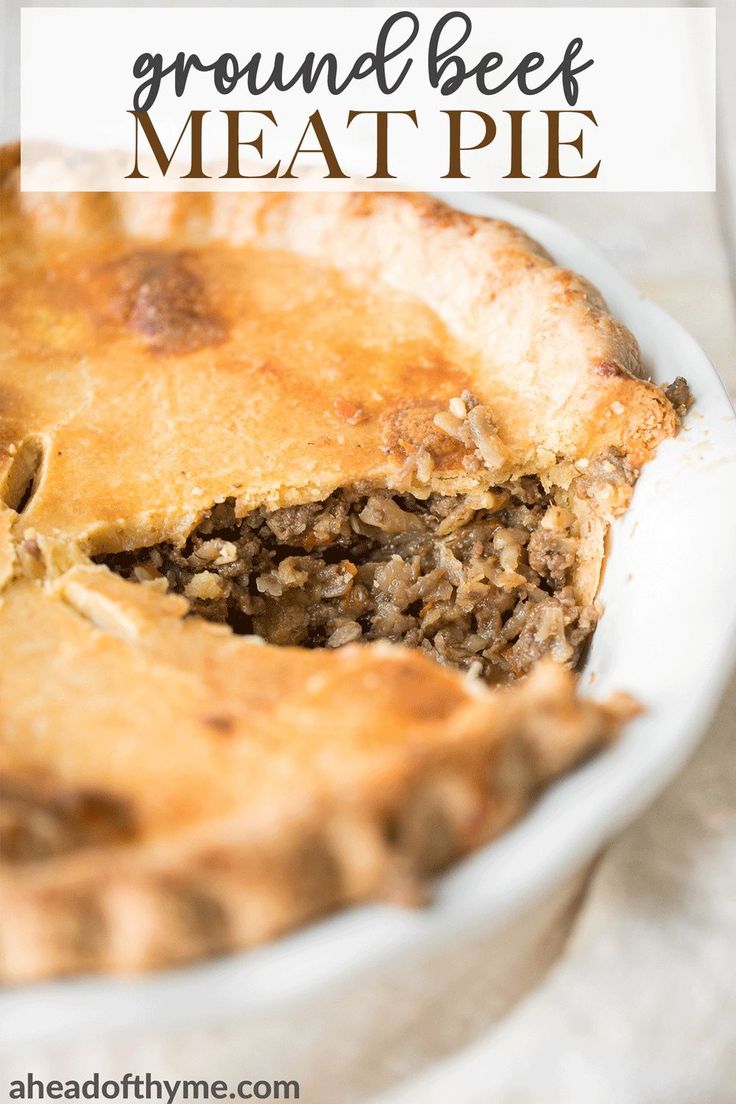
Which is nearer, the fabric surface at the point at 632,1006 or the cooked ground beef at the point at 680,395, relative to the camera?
the fabric surface at the point at 632,1006

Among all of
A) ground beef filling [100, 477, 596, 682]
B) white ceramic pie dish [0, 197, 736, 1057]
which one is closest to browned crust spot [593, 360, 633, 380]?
white ceramic pie dish [0, 197, 736, 1057]

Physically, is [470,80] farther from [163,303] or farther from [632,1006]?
[632,1006]

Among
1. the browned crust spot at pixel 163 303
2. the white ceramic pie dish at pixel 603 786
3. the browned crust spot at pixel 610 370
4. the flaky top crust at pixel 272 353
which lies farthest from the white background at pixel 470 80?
the white ceramic pie dish at pixel 603 786

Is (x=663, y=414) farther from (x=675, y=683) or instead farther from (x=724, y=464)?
(x=675, y=683)

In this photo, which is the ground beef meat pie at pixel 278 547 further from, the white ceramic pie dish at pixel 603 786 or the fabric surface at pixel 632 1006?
the fabric surface at pixel 632 1006

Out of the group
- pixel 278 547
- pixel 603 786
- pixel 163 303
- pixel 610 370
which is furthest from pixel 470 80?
pixel 603 786

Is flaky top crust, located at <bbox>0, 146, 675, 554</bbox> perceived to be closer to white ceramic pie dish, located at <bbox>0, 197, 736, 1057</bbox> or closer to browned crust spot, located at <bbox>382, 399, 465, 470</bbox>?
browned crust spot, located at <bbox>382, 399, 465, 470</bbox>
